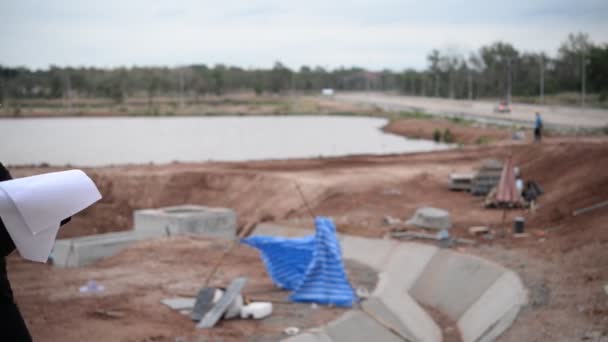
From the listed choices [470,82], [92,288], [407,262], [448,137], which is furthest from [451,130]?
[470,82]

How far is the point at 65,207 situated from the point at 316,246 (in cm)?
1095

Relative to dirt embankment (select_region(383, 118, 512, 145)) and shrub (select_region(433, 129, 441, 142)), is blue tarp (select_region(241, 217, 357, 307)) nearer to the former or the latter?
dirt embankment (select_region(383, 118, 512, 145))

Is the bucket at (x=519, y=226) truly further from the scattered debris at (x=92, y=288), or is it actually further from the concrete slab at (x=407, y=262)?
the scattered debris at (x=92, y=288)

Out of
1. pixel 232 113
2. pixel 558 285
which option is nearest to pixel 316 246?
pixel 558 285

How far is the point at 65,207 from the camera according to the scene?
3166mm

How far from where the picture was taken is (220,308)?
12.6 m

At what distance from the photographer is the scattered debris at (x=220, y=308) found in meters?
12.4

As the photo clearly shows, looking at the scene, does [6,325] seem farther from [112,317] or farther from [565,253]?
[565,253]

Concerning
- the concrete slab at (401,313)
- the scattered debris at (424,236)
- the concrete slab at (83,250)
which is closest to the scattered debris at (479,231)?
the scattered debris at (424,236)

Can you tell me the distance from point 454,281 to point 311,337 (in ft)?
18.1

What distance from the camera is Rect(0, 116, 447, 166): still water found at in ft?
141

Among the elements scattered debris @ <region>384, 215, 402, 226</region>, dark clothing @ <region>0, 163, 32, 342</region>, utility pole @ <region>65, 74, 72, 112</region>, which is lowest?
scattered debris @ <region>384, 215, 402, 226</region>

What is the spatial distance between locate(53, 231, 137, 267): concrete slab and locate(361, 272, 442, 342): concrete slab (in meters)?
7.71

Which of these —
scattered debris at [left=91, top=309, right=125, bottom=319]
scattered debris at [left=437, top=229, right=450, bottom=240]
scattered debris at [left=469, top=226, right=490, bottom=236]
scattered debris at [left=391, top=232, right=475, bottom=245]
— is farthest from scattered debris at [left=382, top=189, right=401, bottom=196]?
scattered debris at [left=91, top=309, right=125, bottom=319]
